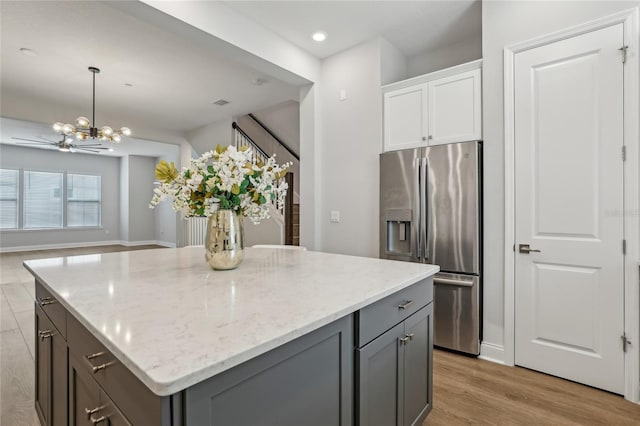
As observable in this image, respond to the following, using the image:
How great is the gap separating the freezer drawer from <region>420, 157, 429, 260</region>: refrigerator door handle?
0.30 metres

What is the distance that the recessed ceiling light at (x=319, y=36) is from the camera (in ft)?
10.6

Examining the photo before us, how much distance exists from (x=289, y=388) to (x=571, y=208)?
2361mm

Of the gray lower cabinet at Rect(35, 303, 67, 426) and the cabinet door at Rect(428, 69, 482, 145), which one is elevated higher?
the cabinet door at Rect(428, 69, 482, 145)

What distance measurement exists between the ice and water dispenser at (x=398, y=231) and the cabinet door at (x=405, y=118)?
639mm

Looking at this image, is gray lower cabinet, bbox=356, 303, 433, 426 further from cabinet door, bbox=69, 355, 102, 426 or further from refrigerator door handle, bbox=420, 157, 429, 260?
refrigerator door handle, bbox=420, 157, 429, 260

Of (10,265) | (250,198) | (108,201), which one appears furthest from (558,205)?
(108,201)

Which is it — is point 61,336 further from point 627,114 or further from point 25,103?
point 25,103

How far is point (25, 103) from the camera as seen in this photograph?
504 cm

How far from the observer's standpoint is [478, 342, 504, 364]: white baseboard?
8.45ft

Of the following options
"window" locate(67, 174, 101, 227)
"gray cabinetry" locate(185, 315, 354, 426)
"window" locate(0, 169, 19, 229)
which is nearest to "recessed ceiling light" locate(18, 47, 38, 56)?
→ "gray cabinetry" locate(185, 315, 354, 426)

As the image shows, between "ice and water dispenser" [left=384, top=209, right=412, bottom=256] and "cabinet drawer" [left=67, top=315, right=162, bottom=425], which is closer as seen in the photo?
"cabinet drawer" [left=67, top=315, right=162, bottom=425]

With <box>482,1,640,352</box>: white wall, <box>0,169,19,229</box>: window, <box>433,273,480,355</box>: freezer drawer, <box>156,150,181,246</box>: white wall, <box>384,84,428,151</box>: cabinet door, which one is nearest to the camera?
<box>482,1,640,352</box>: white wall

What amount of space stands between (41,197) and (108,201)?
1.60 meters

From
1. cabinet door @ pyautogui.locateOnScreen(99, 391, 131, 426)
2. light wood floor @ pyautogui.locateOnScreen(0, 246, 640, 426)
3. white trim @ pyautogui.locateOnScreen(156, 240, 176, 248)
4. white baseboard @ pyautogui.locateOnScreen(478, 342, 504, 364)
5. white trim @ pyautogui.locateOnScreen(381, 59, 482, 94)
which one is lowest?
light wood floor @ pyautogui.locateOnScreen(0, 246, 640, 426)
